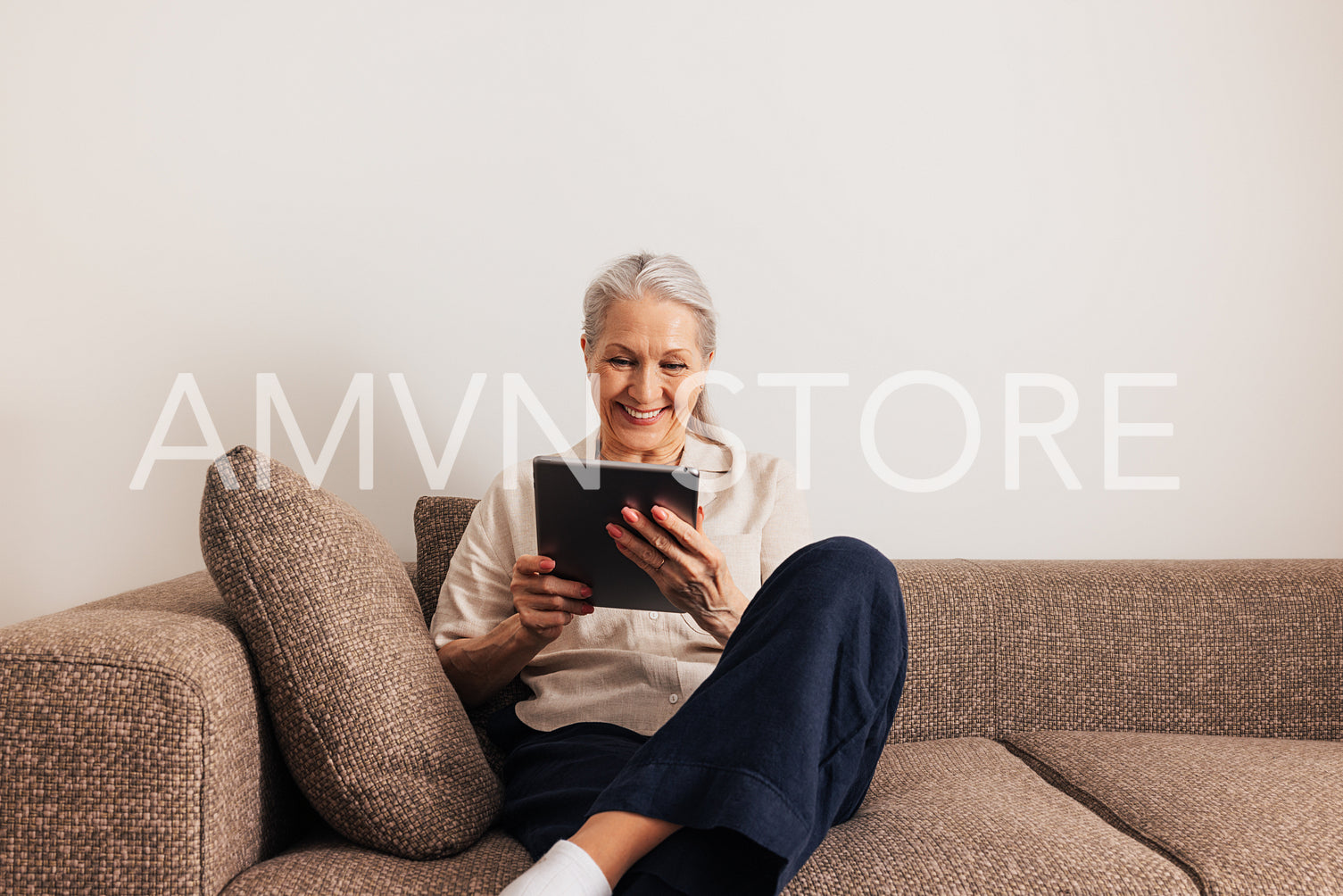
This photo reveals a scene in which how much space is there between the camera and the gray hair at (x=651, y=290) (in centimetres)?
151

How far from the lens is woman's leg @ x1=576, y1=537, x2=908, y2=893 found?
0.87 m

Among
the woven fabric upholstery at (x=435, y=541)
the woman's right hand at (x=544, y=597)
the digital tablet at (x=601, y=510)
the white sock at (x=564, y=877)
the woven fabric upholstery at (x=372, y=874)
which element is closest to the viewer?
the white sock at (x=564, y=877)

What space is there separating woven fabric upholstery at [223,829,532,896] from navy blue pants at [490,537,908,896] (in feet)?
0.19

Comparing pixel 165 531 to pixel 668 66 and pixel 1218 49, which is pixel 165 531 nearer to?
pixel 668 66

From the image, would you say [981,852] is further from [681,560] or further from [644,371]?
[644,371]

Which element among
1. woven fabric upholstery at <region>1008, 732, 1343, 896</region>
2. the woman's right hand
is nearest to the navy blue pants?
the woman's right hand

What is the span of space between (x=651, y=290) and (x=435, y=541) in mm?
600

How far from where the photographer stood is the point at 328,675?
41.2 inches

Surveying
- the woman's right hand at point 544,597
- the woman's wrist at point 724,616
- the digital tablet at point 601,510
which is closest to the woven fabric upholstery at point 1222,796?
the woman's wrist at point 724,616

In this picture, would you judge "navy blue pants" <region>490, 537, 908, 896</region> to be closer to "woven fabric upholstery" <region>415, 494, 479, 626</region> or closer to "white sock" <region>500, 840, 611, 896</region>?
"white sock" <region>500, 840, 611, 896</region>

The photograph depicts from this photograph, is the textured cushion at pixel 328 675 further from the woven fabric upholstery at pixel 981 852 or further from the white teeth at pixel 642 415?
the white teeth at pixel 642 415

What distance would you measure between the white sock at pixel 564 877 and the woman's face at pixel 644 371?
794 millimetres

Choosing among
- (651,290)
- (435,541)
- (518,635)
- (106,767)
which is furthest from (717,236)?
(106,767)

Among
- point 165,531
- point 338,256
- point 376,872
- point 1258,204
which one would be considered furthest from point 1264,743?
point 165,531
